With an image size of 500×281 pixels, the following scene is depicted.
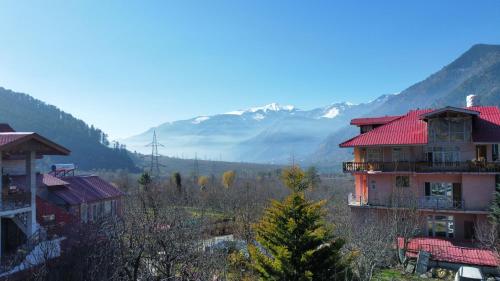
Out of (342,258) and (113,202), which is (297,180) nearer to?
(342,258)

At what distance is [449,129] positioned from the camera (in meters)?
36.0

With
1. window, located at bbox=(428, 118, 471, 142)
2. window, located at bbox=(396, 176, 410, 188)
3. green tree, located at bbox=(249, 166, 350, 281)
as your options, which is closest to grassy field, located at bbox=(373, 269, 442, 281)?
green tree, located at bbox=(249, 166, 350, 281)

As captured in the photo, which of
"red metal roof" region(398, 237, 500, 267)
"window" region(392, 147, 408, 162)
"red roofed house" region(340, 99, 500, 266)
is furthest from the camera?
"window" region(392, 147, 408, 162)

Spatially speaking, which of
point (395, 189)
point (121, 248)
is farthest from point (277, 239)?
point (395, 189)

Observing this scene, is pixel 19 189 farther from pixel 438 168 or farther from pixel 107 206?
pixel 438 168

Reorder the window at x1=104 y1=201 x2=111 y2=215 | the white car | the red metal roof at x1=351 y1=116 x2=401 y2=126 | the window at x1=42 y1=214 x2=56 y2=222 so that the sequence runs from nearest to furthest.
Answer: the white car, the window at x1=42 y1=214 x2=56 y2=222, the red metal roof at x1=351 y1=116 x2=401 y2=126, the window at x1=104 y1=201 x2=111 y2=215

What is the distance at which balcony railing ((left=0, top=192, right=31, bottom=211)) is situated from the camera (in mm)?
21355

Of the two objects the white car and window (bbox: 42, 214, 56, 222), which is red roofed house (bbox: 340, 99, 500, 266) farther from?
window (bbox: 42, 214, 56, 222)

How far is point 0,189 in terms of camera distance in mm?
21172

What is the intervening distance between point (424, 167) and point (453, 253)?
8.08m

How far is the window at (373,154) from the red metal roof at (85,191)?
2763 centimetres

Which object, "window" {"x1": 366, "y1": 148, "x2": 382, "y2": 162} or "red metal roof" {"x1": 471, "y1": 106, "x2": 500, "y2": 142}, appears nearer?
"red metal roof" {"x1": 471, "y1": 106, "x2": 500, "y2": 142}

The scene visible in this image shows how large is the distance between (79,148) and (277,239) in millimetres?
189938

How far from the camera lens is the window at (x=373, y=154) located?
39.5 m
